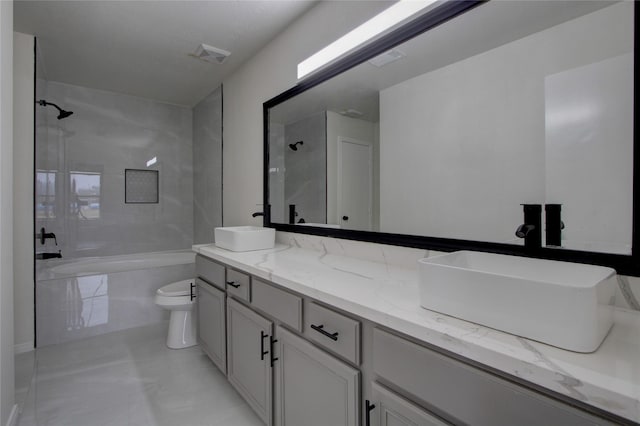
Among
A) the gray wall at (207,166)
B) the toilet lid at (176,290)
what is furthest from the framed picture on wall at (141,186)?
the toilet lid at (176,290)

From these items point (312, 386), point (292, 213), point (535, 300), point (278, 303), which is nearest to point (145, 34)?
point (292, 213)

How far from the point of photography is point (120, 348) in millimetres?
2551

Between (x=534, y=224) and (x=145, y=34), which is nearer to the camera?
(x=534, y=224)

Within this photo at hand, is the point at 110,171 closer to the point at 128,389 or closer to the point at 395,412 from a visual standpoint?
the point at 128,389

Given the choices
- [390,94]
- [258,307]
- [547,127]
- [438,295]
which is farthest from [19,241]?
[547,127]

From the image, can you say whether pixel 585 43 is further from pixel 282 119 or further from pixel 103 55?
pixel 103 55

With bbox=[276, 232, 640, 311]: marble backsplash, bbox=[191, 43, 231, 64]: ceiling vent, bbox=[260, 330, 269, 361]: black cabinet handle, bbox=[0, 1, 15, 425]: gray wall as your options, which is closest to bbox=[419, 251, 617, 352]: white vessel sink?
bbox=[276, 232, 640, 311]: marble backsplash

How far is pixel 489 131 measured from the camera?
3.90 feet

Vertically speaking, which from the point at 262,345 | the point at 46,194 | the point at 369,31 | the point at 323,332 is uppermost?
the point at 369,31

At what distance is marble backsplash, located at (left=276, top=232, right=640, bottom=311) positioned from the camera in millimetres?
863

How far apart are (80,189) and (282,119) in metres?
2.70

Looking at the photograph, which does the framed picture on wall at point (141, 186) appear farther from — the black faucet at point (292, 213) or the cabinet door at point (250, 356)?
the cabinet door at point (250, 356)

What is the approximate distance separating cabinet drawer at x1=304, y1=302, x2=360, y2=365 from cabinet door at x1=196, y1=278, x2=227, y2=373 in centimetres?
92

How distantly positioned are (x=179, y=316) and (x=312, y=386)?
5.90 ft
